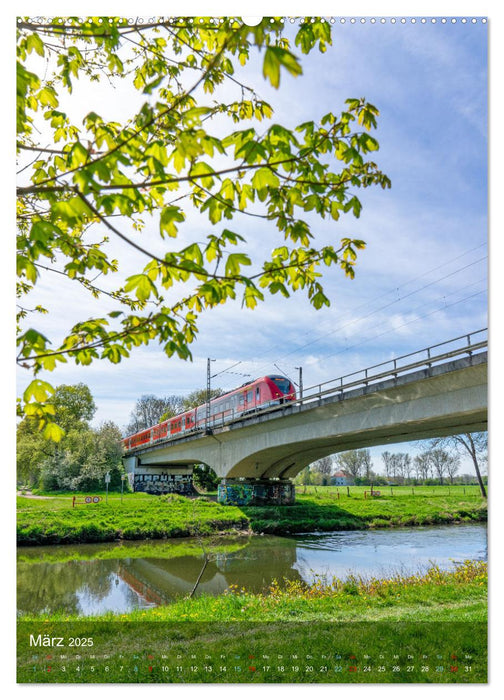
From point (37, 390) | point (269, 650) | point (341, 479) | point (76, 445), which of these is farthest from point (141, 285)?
point (341, 479)

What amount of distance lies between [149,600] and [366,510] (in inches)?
534

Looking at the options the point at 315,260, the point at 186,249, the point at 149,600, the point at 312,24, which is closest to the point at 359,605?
the point at 149,600

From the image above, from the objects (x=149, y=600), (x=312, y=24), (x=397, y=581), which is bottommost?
(x=149, y=600)

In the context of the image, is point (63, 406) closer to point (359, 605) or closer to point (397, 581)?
point (359, 605)

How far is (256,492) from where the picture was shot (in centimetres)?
2348

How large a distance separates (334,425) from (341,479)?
30.6ft

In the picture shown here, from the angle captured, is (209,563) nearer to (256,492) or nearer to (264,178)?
(256,492)

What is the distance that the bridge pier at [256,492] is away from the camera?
22719 mm

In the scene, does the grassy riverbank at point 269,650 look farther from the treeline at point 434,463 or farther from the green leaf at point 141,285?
the green leaf at point 141,285

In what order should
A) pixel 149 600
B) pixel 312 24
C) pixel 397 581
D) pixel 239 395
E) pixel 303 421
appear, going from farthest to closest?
pixel 239 395
pixel 303 421
pixel 149 600
pixel 397 581
pixel 312 24

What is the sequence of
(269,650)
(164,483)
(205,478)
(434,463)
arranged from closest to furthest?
(269,650) → (434,463) → (164,483) → (205,478)

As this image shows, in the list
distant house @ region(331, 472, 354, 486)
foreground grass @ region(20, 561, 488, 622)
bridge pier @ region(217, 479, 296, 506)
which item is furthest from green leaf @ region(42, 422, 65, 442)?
bridge pier @ region(217, 479, 296, 506)

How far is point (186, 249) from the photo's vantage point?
7.66 feet

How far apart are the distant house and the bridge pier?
7.04 ft
